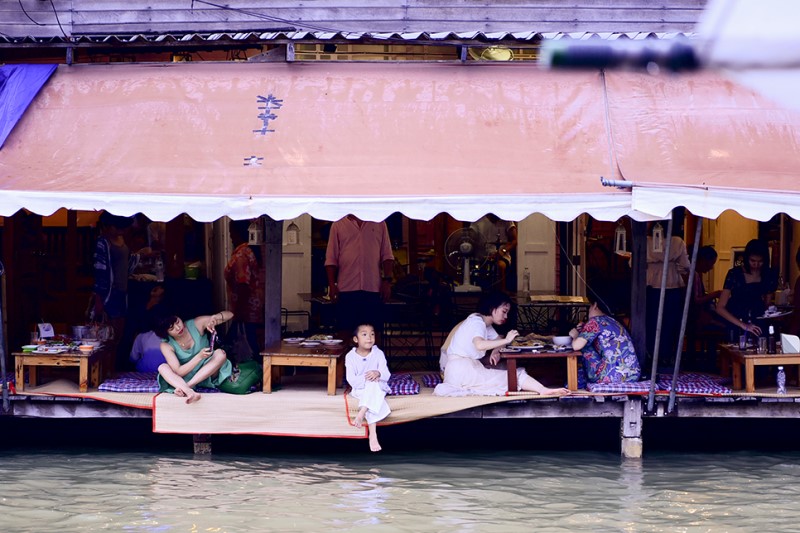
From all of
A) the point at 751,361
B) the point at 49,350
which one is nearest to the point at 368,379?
Answer: the point at 49,350

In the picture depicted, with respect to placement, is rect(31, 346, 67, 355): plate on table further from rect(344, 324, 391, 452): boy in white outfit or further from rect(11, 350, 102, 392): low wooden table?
rect(344, 324, 391, 452): boy in white outfit

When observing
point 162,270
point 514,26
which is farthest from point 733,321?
point 162,270

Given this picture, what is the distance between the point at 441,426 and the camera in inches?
390

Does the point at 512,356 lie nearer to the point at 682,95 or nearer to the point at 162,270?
the point at 682,95

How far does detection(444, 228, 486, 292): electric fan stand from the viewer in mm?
12539

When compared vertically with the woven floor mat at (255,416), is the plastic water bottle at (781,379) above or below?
above

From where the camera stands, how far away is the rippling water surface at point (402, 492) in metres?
7.06

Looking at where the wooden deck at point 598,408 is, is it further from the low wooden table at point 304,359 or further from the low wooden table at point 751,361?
the low wooden table at point 304,359

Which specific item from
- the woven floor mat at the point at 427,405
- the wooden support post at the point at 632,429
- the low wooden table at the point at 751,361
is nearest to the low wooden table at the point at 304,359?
the woven floor mat at the point at 427,405

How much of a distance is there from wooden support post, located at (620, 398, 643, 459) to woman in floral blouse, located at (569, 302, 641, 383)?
0.87 feet

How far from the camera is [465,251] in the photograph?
12.5 metres

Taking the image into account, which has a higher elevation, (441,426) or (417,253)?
(417,253)

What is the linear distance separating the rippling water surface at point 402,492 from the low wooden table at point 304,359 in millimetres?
696

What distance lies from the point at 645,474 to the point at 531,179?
8.45ft
